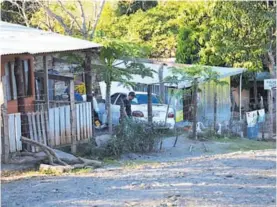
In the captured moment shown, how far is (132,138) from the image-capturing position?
485 inches

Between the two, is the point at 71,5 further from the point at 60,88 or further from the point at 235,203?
the point at 235,203

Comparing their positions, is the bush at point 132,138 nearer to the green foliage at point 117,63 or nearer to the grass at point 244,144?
the green foliage at point 117,63

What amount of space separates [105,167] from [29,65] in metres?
4.34

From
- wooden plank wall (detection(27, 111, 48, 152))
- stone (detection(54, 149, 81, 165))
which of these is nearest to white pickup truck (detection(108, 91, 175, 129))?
wooden plank wall (detection(27, 111, 48, 152))

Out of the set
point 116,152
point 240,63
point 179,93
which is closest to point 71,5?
point 240,63

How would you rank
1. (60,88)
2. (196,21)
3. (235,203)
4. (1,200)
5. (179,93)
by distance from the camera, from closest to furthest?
(235,203) < (1,200) < (179,93) < (60,88) < (196,21)

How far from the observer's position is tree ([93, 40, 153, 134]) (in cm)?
1389

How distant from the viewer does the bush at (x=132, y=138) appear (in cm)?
1186

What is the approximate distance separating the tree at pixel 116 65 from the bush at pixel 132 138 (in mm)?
1151

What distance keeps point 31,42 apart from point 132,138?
318 cm

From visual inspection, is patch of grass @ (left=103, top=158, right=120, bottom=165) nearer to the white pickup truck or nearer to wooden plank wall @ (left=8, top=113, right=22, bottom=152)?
wooden plank wall @ (left=8, top=113, right=22, bottom=152)

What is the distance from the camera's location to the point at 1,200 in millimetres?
6691

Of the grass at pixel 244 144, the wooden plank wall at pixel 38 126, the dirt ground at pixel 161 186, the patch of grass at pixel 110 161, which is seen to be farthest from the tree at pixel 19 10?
the dirt ground at pixel 161 186

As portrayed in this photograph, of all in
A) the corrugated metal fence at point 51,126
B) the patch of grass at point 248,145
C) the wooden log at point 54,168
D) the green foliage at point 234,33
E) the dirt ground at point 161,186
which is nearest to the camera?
the dirt ground at point 161,186
